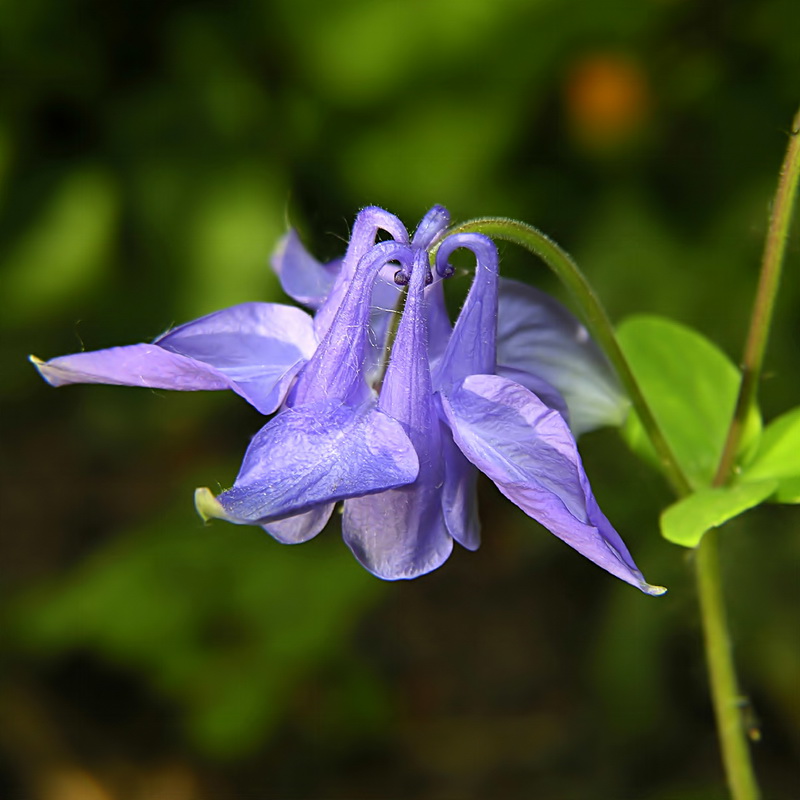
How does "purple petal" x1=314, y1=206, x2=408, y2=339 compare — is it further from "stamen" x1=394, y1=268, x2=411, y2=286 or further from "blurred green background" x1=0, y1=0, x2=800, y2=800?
"blurred green background" x1=0, y1=0, x2=800, y2=800

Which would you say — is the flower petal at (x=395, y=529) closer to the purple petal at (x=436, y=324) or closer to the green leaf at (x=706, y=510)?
the purple petal at (x=436, y=324)

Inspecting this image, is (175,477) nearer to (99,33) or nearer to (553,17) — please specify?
(99,33)

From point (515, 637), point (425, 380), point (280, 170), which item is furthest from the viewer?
point (515, 637)

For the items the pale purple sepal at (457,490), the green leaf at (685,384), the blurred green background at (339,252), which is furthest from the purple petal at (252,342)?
the blurred green background at (339,252)

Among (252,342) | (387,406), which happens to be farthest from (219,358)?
(387,406)

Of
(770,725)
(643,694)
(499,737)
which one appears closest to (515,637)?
(499,737)

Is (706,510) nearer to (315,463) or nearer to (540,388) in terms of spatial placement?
(540,388)
